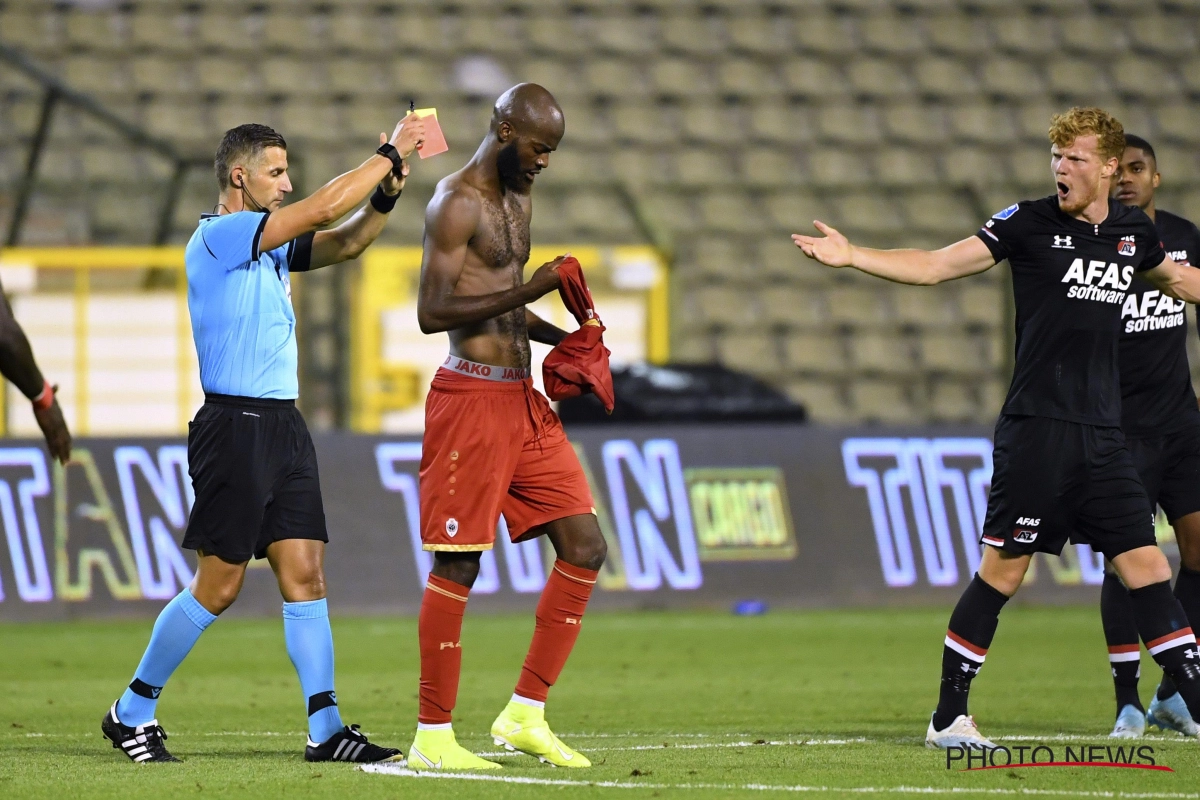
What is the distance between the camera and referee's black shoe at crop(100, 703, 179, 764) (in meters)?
5.81

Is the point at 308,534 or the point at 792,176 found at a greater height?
the point at 792,176

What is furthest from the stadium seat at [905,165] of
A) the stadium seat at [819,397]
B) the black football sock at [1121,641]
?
the black football sock at [1121,641]

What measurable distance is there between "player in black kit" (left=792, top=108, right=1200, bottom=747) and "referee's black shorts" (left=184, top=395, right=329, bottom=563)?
212cm

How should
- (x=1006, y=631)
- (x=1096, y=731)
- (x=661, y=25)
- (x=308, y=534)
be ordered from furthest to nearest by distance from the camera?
(x=661, y=25) → (x=1006, y=631) → (x=1096, y=731) → (x=308, y=534)

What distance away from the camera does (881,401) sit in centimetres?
1684

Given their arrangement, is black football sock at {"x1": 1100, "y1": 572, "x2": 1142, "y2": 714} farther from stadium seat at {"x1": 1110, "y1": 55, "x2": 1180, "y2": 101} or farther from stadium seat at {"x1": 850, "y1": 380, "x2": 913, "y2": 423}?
stadium seat at {"x1": 1110, "y1": 55, "x2": 1180, "y2": 101}

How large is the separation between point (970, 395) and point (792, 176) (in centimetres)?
285

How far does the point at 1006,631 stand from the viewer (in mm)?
11008

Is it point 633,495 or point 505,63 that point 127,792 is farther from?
point 505,63

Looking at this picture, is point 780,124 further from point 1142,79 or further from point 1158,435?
point 1158,435

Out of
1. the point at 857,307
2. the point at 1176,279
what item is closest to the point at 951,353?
the point at 857,307

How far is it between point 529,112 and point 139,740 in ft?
8.12

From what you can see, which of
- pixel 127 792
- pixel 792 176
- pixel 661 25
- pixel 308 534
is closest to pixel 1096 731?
pixel 308 534

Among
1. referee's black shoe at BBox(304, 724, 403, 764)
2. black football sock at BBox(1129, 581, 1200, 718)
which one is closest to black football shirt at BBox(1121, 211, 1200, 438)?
black football sock at BBox(1129, 581, 1200, 718)
